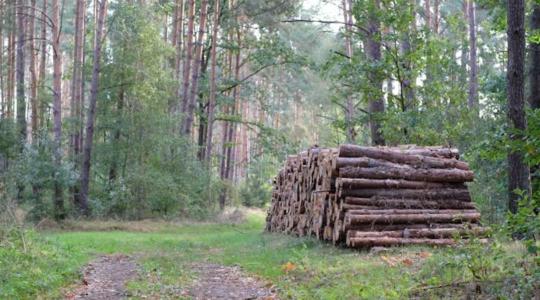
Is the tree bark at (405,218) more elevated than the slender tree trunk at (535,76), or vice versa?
the slender tree trunk at (535,76)

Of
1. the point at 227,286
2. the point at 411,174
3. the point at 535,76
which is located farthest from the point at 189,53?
the point at 227,286

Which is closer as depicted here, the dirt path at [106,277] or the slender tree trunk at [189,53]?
the dirt path at [106,277]

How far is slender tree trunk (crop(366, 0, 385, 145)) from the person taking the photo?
2006 centimetres

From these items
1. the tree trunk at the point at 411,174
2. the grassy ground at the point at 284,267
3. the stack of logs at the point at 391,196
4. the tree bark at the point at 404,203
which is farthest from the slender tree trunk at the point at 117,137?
the tree bark at the point at 404,203

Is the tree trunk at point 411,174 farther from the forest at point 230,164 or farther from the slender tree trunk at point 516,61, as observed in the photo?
the slender tree trunk at point 516,61

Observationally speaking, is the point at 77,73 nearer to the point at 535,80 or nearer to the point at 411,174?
the point at 411,174

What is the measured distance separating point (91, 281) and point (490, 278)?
618cm

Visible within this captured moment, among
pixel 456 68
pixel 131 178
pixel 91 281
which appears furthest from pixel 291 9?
pixel 91 281

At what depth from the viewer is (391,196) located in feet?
43.6

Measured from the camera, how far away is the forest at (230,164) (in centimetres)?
823

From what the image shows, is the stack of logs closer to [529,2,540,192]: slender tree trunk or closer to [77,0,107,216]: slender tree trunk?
[529,2,540,192]: slender tree trunk

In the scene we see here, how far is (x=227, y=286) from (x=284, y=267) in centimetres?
133

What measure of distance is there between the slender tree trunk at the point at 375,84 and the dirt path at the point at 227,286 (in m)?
10.0

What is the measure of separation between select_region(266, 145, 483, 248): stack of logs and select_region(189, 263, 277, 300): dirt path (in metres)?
2.73
